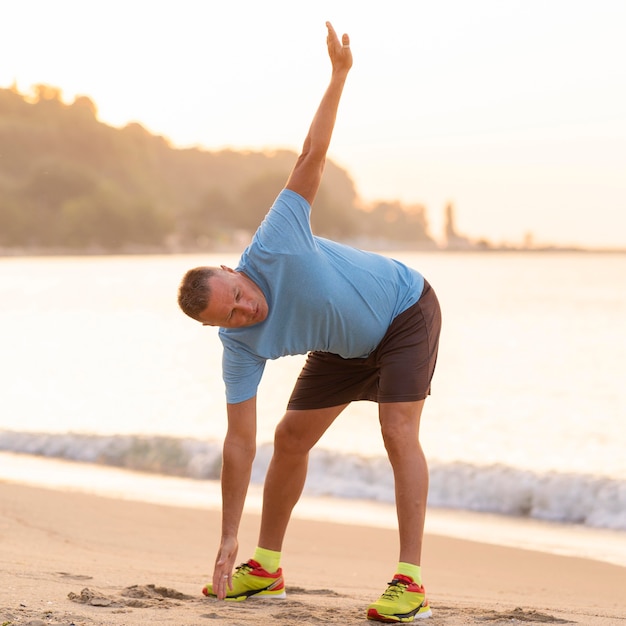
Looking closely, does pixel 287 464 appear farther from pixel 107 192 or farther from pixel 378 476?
pixel 107 192

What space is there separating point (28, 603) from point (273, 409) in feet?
29.6

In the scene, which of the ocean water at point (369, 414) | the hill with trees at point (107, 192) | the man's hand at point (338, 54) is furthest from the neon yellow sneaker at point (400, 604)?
the hill with trees at point (107, 192)

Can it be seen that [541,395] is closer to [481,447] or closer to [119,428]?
[481,447]

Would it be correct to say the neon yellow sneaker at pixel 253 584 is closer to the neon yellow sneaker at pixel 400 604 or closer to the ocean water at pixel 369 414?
the neon yellow sneaker at pixel 400 604

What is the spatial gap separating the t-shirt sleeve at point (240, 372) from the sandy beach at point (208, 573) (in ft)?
2.45

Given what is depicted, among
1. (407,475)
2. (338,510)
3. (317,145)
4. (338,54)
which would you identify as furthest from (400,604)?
(338,510)

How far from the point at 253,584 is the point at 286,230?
1.39m

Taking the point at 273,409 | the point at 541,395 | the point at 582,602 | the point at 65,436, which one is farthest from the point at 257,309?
the point at 541,395

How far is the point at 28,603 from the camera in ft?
10.5

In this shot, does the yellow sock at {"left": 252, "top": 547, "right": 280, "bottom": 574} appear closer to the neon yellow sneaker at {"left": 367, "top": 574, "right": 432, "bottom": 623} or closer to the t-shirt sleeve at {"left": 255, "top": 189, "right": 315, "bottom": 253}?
the neon yellow sneaker at {"left": 367, "top": 574, "right": 432, "bottom": 623}

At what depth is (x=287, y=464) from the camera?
12.0 ft

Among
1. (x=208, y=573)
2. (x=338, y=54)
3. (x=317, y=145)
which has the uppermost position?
(x=338, y=54)

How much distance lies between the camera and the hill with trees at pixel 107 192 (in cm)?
12594

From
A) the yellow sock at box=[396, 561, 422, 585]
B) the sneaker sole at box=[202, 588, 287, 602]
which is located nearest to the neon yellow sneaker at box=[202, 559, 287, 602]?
the sneaker sole at box=[202, 588, 287, 602]
